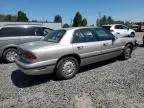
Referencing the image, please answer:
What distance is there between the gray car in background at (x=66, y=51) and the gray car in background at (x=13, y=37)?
2.46 metres

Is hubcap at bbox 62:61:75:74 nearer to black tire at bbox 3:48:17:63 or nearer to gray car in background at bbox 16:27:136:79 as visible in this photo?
gray car in background at bbox 16:27:136:79

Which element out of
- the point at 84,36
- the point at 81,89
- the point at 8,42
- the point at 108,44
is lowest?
the point at 81,89

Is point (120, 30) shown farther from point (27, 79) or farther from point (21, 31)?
Result: point (27, 79)

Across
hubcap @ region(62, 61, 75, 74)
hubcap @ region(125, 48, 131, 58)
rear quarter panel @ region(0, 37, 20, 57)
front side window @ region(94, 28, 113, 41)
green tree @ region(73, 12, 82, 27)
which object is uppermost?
green tree @ region(73, 12, 82, 27)

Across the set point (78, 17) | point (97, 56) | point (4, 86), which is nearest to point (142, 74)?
point (97, 56)

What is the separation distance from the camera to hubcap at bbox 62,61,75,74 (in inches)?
225

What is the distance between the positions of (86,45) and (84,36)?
12.8 inches

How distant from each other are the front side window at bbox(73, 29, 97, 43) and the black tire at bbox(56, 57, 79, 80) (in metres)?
0.63

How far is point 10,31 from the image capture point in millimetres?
8469

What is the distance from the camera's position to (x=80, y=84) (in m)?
5.29

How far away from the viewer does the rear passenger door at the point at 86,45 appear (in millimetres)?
5898

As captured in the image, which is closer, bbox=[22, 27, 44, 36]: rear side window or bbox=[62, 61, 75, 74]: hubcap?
bbox=[62, 61, 75, 74]: hubcap

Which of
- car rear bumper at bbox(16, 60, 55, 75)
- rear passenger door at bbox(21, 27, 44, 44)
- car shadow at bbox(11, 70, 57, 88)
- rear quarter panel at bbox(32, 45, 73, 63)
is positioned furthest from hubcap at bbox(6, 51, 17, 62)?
rear quarter panel at bbox(32, 45, 73, 63)

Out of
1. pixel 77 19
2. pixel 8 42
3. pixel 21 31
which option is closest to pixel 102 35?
pixel 21 31
